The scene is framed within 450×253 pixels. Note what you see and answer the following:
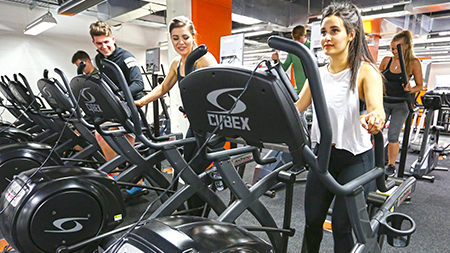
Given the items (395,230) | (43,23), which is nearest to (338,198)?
(395,230)

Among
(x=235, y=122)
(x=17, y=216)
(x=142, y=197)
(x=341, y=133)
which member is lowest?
(x=142, y=197)

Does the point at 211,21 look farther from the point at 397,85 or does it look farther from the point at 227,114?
the point at 227,114

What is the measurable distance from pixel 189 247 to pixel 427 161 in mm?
4645

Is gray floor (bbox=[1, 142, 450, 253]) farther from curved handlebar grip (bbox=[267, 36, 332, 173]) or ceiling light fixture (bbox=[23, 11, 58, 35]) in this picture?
ceiling light fixture (bbox=[23, 11, 58, 35])

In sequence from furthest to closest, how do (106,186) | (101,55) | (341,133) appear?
(101,55) < (106,186) < (341,133)

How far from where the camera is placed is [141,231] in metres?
0.91

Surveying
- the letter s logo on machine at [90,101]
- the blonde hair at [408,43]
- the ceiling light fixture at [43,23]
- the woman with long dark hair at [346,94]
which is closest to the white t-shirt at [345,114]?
the woman with long dark hair at [346,94]

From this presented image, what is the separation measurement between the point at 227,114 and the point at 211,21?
4.28 meters

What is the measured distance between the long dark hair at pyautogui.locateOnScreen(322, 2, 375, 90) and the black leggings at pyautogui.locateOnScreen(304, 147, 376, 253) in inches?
14.2

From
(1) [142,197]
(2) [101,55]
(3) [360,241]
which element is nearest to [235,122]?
(3) [360,241]

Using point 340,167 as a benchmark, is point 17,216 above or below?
below

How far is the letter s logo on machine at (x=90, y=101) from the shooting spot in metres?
1.96

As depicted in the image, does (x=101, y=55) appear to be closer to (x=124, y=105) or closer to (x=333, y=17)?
(x=124, y=105)

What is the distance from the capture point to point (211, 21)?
4.86 m
